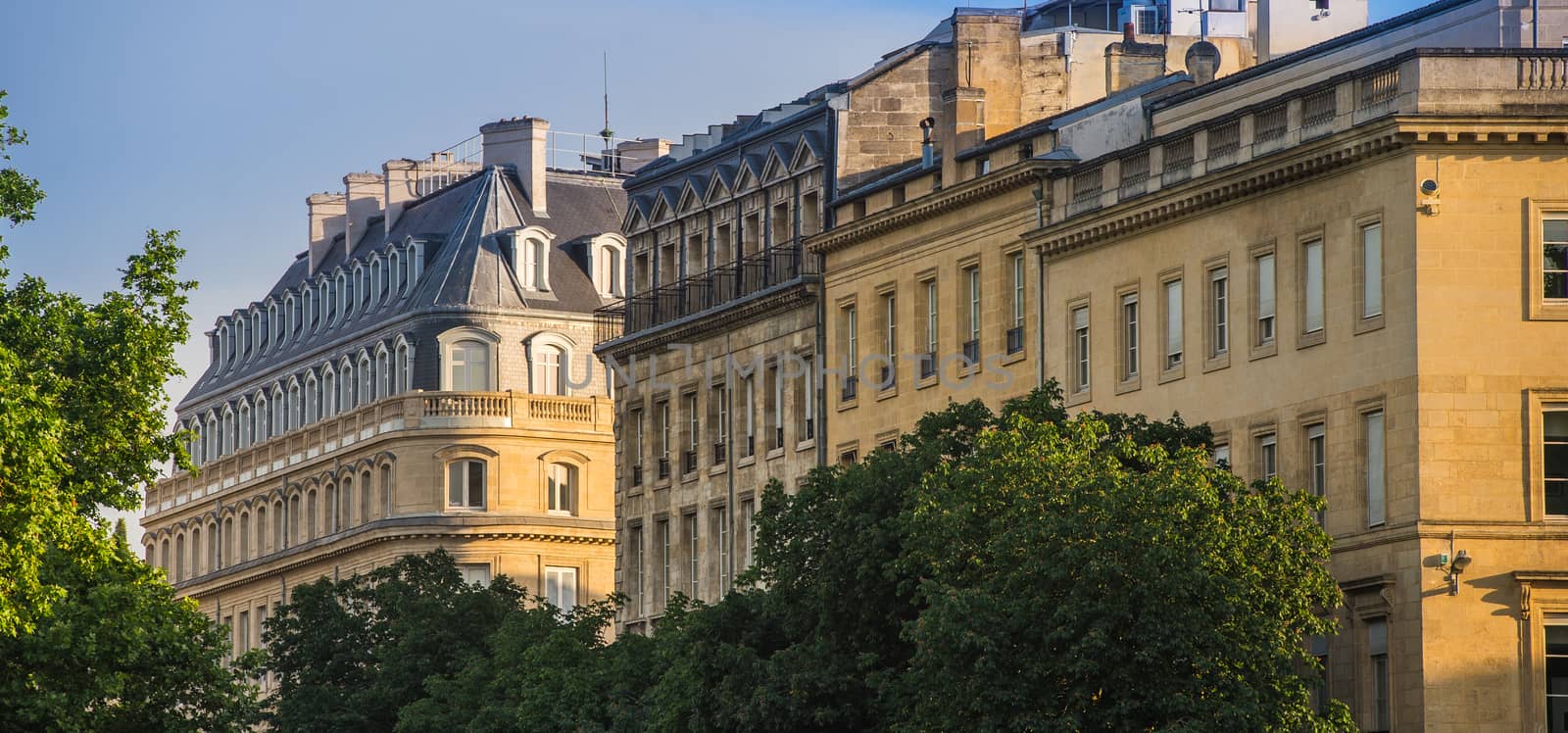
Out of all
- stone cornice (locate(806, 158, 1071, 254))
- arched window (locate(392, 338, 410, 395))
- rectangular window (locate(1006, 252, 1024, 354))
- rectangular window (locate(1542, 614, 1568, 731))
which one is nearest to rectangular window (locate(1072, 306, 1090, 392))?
rectangular window (locate(1006, 252, 1024, 354))

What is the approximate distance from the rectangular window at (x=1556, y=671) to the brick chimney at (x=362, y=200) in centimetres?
7980

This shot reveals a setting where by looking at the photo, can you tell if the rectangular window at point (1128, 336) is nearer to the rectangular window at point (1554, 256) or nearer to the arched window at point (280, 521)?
the rectangular window at point (1554, 256)

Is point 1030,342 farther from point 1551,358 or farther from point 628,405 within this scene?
point 628,405

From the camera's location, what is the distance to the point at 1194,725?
53.7m

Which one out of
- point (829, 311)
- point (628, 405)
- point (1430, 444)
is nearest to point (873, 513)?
point (1430, 444)

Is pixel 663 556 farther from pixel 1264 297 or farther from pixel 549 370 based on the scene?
pixel 549 370

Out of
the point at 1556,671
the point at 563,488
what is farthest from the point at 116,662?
the point at 563,488

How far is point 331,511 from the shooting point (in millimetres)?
126438

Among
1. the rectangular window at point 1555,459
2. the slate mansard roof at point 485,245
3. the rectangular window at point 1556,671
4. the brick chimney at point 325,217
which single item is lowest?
the rectangular window at point 1556,671

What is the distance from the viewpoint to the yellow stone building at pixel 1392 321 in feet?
197

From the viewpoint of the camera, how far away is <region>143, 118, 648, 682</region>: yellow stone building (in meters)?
121

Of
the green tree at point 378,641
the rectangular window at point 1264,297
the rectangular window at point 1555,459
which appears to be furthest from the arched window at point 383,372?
the rectangular window at point 1555,459

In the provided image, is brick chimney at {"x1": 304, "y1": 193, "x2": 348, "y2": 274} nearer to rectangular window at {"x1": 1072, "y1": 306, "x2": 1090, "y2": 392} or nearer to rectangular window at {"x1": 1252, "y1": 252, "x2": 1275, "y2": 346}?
rectangular window at {"x1": 1072, "y1": 306, "x2": 1090, "y2": 392}

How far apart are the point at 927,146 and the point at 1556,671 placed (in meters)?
25.3
